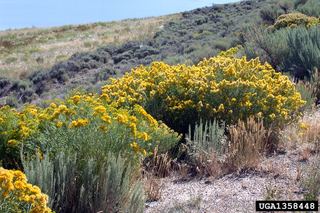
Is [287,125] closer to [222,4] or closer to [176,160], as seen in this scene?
[176,160]

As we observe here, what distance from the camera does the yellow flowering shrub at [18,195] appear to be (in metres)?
3.37

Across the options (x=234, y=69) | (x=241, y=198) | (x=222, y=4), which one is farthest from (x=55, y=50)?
(x=241, y=198)

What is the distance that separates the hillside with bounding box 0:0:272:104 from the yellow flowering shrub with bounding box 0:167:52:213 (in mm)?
14783

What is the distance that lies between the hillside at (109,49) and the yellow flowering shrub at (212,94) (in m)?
10.4

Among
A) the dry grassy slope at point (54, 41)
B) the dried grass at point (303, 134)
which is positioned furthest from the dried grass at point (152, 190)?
the dry grassy slope at point (54, 41)

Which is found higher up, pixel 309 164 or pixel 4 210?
pixel 4 210

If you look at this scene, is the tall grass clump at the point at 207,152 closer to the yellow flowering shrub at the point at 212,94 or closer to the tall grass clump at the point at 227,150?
the tall grass clump at the point at 227,150

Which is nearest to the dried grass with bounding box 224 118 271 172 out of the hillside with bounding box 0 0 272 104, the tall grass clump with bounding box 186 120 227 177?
the tall grass clump with bounding box 186 120 227 177

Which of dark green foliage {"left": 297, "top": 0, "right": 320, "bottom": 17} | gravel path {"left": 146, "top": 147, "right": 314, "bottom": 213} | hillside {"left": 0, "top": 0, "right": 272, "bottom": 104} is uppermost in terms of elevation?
dark green foliage {"left": 297, "top": 0, "right": 320, "bottom": 17}

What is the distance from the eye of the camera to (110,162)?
454 cm

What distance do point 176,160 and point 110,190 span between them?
2.03 metres

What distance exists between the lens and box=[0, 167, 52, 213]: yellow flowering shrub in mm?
3366

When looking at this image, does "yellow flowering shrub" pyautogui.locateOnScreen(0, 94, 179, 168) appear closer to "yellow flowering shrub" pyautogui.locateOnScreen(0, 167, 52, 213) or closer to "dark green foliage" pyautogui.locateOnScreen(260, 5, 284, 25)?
"yellow flowering shrub" pyautogui.locateOnScreen(0, 167, 52, 213)

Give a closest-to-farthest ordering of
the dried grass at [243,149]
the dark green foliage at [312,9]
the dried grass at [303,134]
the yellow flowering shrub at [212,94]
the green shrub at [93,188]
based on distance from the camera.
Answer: the green shrub at [93,188] → the dried grass at [243,149] → the dried grass at [303,134] → the yellow flowering shrub at [212,94] → the dark green foliage at [312,9]
